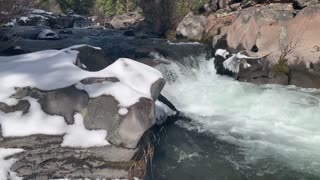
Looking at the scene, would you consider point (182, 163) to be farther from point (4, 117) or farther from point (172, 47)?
point (172, 47)

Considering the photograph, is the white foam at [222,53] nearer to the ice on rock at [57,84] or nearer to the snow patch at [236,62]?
the snow patch at [236,62]

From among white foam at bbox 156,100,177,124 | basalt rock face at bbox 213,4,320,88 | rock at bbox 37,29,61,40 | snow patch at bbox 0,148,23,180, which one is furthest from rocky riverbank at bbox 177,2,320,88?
snow patch at bbox 0,148,23,180

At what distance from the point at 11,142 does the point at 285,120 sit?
7.41m

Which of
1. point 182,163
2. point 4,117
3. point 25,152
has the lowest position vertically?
point 182,163

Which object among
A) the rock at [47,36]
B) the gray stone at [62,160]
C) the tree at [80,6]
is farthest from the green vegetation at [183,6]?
the tree at [80,6]

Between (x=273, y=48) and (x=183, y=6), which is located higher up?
(x=273, y=48)

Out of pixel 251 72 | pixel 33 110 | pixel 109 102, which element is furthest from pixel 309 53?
pixel 33 110

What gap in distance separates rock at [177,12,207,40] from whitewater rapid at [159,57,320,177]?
20.4ft

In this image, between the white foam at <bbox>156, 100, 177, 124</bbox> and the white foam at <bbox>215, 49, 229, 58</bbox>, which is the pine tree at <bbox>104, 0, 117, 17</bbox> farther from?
the white foam at <bbox>156, 100, 177, 124</bbox>

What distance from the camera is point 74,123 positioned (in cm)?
566

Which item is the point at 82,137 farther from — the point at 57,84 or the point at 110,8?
the point at 110,8

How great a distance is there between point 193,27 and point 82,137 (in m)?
16.7

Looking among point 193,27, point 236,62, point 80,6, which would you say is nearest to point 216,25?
point 193,27

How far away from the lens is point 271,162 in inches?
297
